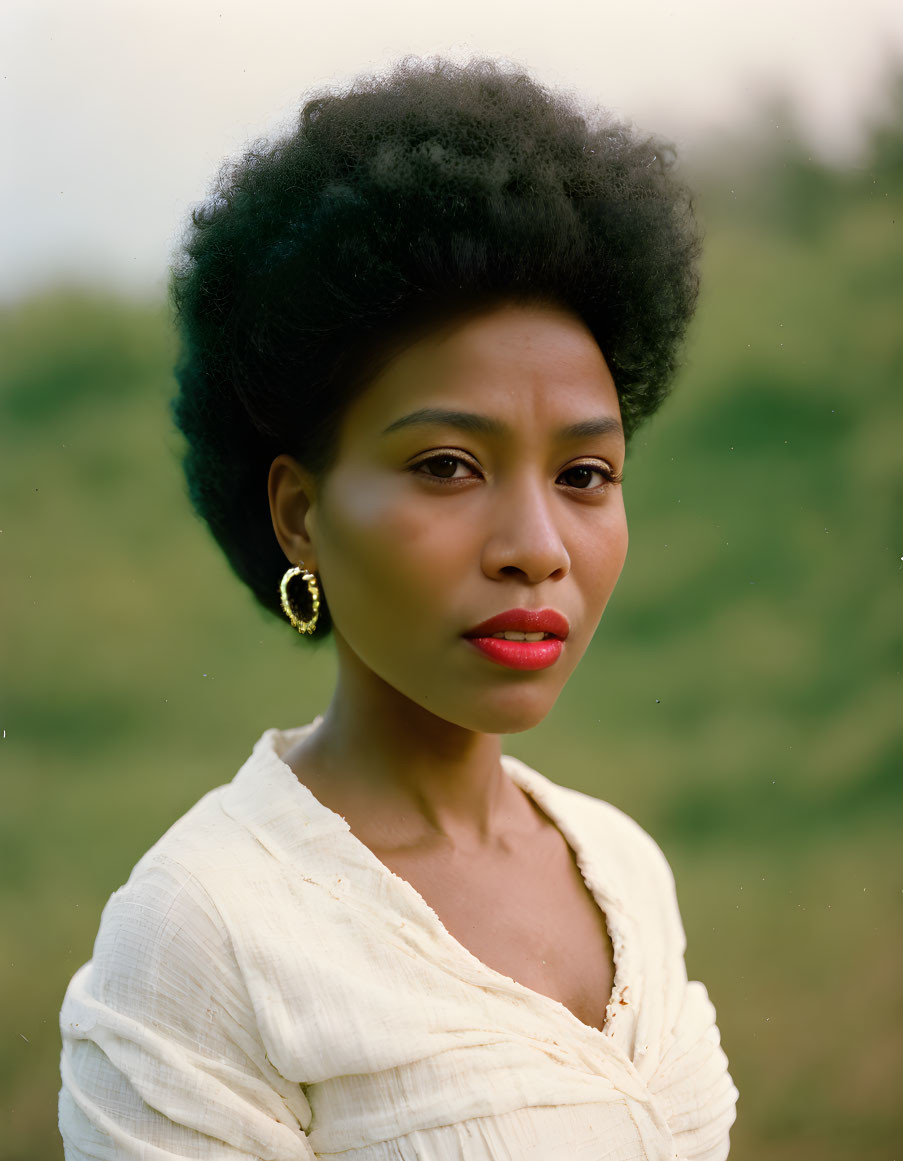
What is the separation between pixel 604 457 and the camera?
1484 mm

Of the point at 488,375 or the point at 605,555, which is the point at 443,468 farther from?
the point at 605,555

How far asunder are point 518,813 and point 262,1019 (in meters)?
0.57

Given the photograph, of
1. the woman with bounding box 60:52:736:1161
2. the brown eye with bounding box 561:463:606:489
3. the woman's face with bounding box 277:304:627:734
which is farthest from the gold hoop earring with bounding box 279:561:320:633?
the brown eye with bounding box 561:463:606:489

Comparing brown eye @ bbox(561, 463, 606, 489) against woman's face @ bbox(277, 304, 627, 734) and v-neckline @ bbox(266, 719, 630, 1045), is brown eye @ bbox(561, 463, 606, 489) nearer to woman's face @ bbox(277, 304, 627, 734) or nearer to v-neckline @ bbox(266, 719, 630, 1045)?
woman's face @ bbox(277, 304, 627, 734)

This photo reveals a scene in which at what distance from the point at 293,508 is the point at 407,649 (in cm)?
28

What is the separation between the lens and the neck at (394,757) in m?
1.57

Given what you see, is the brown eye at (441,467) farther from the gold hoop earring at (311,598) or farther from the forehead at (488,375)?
the gold hoop earring at (311,598)

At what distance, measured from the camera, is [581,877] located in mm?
1779

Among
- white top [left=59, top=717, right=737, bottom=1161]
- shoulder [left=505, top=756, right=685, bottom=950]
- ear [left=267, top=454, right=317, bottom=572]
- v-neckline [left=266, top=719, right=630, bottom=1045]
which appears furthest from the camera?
shoulder [left=505, top=756, right=685, bottom=950]

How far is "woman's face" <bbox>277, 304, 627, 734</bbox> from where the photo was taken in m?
1.37

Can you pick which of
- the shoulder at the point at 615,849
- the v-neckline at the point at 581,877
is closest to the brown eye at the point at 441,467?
the v-neckline at the point at 581,877

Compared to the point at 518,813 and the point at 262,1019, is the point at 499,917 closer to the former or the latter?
the point at 518,813

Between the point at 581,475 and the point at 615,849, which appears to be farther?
the point at 615,849

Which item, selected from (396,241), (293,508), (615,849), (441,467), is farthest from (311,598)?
(615,849)
